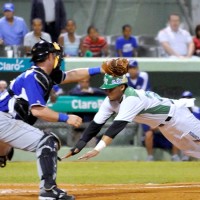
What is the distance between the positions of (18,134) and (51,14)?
7.31 m

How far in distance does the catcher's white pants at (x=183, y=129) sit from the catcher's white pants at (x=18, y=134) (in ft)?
5.71

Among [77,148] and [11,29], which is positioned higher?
[11,29]

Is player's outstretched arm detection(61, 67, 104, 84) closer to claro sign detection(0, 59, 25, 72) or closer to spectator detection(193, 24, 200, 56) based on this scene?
claro sign detection(0, 59, 25, 72)

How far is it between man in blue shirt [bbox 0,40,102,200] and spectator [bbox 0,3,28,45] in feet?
21.6

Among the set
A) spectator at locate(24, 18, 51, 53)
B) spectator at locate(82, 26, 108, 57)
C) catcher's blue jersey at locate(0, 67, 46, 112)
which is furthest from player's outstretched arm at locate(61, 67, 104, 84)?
spectator at locate(82, 26, 108, 57)

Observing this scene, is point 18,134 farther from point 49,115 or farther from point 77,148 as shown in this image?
point 77,148

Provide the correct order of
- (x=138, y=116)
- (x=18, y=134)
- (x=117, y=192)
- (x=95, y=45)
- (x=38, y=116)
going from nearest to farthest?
1. (x=38, y=116)
2. (x=18, y=134)
3. (x=138, y=116)
4. (x=117, y=192)
5. (x=95, y=45)

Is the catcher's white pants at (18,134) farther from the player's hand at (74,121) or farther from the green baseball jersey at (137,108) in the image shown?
the green baseball jersey at (137,108)

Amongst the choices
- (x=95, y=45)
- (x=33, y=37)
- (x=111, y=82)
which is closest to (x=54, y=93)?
(x=33, y=37)

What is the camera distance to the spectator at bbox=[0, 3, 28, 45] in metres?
14.2

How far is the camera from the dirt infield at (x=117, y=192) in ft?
26.1

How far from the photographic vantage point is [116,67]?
26.2ft

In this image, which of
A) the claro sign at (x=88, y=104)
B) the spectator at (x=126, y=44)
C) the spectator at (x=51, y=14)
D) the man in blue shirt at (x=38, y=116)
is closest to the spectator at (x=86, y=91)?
the claro sign at (x=88, y=104)

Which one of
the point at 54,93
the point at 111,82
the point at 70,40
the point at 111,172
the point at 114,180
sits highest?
the point at 111,82
